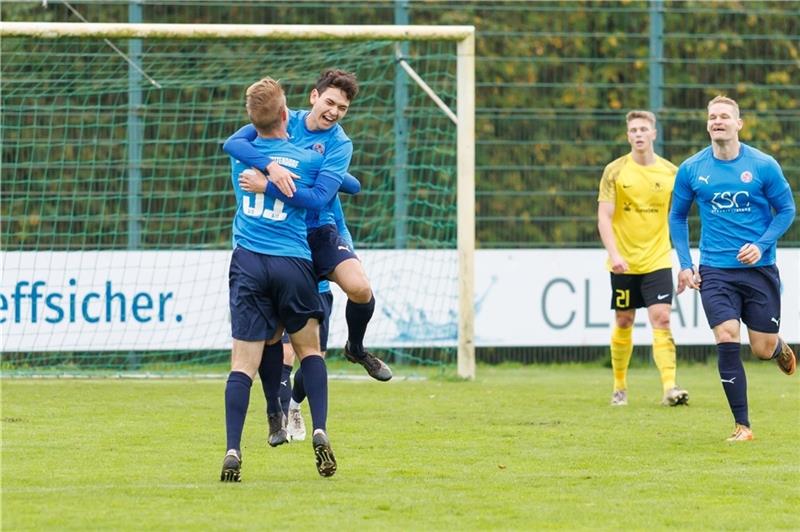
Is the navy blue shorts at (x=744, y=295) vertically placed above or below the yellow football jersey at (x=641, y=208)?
below

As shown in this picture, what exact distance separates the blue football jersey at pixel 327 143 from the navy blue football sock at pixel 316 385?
863mm

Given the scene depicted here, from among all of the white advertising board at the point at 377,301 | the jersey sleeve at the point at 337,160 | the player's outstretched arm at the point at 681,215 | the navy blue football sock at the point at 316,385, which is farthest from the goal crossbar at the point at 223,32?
the navy blue football sock at the point at 316,385

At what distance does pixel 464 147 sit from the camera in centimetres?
1361

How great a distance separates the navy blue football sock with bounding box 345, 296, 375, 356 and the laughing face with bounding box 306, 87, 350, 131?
1.53 metres

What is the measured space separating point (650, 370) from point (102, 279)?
592 centimetres

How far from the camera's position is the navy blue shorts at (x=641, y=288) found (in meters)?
11.5

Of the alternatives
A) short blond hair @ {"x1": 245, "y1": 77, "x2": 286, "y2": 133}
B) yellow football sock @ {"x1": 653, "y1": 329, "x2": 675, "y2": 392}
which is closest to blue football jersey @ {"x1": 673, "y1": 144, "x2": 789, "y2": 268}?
yellow football sock @ {"x1": 653, "y1": 329, "x2": 675, "y2": 392}

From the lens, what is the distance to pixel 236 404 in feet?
23.5

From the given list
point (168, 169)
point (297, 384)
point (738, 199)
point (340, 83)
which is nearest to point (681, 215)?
point (738, 199)

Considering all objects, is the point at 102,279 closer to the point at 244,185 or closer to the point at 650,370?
the point at 650,370

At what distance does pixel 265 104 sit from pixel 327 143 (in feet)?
1.67

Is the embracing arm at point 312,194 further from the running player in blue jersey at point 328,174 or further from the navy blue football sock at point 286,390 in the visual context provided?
the navy blue football sock at point 286,390

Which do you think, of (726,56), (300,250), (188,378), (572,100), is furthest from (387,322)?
(300,250)

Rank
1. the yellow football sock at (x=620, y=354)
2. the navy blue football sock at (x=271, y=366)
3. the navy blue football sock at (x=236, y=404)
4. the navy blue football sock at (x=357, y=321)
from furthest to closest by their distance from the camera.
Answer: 1. the yellow football sock at (x=620, y=354)
2. the navy blue football sock at (x=357, y=321)
3. the navy blue football sock at (x=271, y=366)
4. the navy blue football sock at (x=236, y=404)
